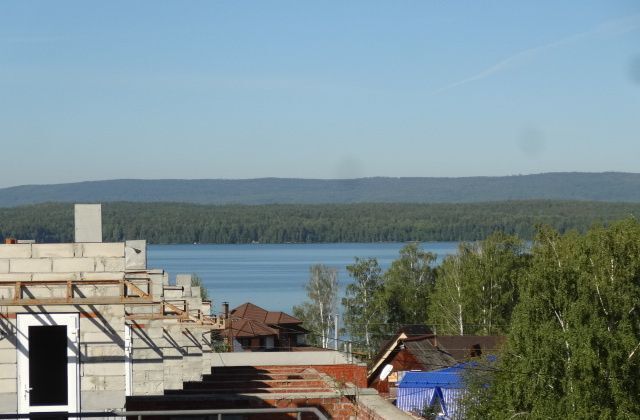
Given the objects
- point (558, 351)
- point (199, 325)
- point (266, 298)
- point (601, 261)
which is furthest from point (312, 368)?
point (266, 298)

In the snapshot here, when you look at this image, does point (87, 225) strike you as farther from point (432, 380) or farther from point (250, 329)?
point (250, 329)

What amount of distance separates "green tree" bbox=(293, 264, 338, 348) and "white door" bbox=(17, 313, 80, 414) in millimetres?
66125

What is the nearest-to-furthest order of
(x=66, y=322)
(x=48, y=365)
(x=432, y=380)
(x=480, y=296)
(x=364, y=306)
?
1. (x=66, y=322)
2. (x=48, y=365)
3. (x=432, y=380)
4. (x=480, y=296)
5. (x=364, y=306)

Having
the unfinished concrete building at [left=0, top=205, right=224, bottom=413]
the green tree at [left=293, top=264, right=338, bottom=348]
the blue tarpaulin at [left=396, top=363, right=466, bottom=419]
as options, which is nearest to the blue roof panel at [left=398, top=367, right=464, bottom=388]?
the blue tarpaulin at [left=396, top=363, right=466, bottom=419]

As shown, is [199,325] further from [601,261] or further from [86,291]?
[601,261]

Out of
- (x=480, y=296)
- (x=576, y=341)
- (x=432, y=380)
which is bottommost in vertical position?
(x=432, y=380)

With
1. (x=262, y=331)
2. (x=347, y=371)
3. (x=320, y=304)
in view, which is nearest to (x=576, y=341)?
(x=347, y=371)

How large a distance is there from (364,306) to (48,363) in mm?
63967

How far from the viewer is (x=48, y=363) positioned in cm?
1427

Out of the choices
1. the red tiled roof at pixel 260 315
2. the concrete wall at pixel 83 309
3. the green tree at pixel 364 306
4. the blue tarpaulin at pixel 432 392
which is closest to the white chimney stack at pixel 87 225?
the concrete wall at pixel 83 309

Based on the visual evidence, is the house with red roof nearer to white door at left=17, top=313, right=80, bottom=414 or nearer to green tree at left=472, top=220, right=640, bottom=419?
green tree at left=472, top=220, right=640, bottom=419

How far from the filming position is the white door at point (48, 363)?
13.2 m

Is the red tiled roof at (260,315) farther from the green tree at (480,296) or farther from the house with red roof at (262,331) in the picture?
the green tree at (480,296)

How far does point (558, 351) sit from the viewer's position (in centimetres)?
3428
